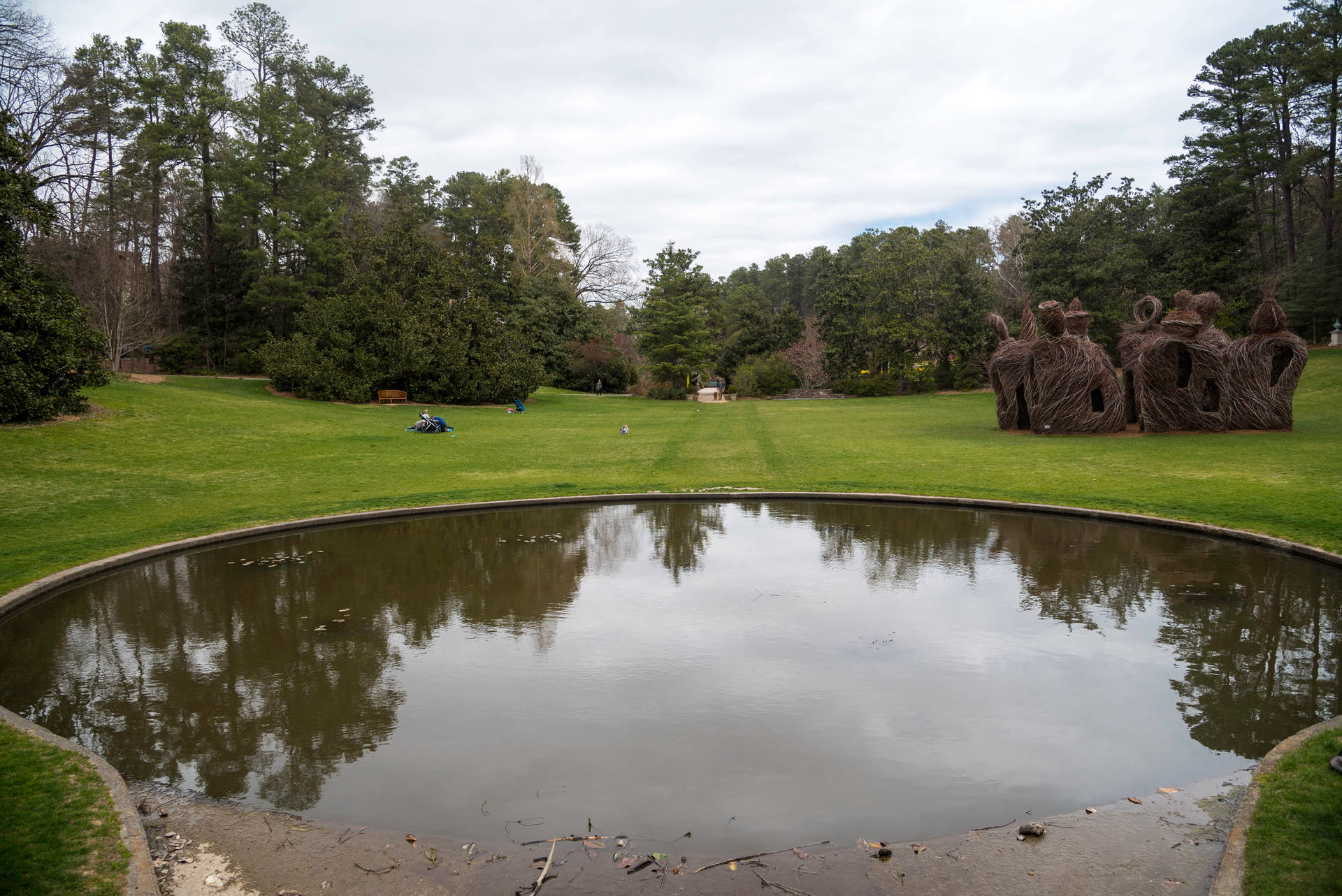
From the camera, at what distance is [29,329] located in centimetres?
1667

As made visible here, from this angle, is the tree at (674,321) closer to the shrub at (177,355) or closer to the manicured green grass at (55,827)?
the shrub at (177,355)

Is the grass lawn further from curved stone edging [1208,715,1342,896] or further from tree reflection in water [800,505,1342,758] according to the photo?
tree reflection in water [800,505,1342,758]

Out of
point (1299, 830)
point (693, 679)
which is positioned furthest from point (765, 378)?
point (1299, 830)

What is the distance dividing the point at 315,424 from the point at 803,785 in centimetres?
2171

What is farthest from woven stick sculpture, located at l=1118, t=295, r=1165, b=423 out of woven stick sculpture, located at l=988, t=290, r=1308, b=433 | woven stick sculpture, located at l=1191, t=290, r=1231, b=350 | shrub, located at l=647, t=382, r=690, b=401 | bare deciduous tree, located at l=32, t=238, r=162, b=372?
bare deciduous tree, located at l=32, t=238, r=162, b=372

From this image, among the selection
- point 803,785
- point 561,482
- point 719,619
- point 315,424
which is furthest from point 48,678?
point 315,424

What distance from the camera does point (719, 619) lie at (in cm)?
725

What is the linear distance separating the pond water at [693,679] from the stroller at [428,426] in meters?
12.7

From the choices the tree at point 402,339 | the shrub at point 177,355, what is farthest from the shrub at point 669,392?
the shrub at point 177,355

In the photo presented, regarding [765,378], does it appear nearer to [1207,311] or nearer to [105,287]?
[1207,311]

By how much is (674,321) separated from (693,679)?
37.8 metres

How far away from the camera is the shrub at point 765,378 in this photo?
150ft

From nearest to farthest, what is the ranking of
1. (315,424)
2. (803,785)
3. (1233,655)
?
(803,785)
(1233,655)
(315,424)

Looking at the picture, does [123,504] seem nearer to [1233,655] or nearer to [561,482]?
[561,482]
